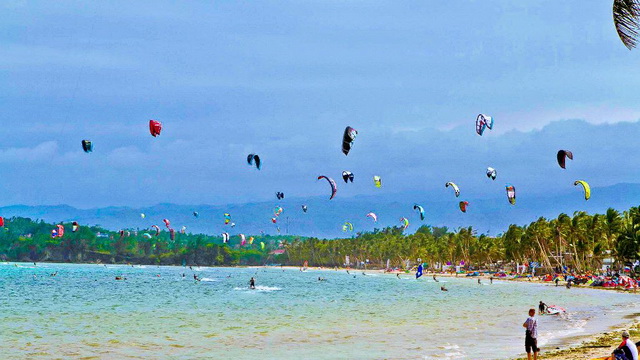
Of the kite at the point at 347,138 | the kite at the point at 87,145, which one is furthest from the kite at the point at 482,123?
the kite at the point at 87,145

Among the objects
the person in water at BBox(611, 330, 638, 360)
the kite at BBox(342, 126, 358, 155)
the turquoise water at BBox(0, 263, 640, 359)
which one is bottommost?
the turquoise water at BBox(0, 263, 640, 359)

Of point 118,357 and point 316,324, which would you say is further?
point 316,324

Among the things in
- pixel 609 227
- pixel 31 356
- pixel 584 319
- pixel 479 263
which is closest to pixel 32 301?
pixel 31 356

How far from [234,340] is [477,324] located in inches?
513

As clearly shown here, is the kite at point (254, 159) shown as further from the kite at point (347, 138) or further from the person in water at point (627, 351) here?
the person in water at point (627, 351)

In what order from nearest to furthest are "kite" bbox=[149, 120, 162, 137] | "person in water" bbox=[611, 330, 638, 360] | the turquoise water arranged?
"person in water" bbox=[611, 330, 638, 360] → the turquoise water → "kite" bbox=[149, 120, 162, 137]

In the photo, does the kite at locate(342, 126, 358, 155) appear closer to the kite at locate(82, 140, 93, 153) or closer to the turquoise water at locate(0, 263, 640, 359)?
the turquoise water at locate(0, 263, 640, 359)

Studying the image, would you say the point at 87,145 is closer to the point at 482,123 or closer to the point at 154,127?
the point at 154,127

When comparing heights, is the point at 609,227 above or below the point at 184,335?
above

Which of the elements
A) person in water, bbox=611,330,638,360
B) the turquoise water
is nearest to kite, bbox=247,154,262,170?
A: the turquoise water

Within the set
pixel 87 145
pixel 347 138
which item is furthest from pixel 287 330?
pixel 87 145

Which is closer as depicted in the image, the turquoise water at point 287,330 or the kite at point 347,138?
the turquoise water at point 287,330

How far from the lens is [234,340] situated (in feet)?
97.5

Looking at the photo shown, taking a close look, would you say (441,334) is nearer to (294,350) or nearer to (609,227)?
(294,350)
